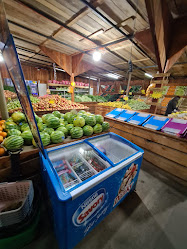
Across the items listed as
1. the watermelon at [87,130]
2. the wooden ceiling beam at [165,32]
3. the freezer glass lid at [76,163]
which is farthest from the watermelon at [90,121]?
the wooden ceiling beam at [165,32]

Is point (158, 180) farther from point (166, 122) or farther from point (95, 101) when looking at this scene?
point (95, 101)

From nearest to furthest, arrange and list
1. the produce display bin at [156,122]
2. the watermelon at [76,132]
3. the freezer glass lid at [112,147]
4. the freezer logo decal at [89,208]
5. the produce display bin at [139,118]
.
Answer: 1. the freezer logo decal at [89,208]
2. the watermelon at [76,132]
3. the freezer glass lid at [112,147]
4. the produce display bin at [156,122]
5. the produce display bin at [139,118]

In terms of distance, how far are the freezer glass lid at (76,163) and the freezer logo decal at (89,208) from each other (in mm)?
257

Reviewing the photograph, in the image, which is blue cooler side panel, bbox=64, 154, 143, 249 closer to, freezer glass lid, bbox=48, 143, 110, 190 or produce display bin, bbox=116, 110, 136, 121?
freezer glass lid, bbox=48, 143, 110, 190

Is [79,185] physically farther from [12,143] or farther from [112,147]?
[112,147]

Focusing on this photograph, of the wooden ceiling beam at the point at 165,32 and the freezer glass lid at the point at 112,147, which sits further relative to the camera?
the wooden ceiling beam at the point at 165,32

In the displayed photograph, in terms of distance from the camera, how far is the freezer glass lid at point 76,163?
1463mm

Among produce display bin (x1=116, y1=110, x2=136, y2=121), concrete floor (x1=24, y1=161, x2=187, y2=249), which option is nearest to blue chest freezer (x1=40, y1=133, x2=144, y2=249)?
concrete floor (x1=24, y1=161, x2=187, y2=249)

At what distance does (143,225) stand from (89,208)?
3.75 ft

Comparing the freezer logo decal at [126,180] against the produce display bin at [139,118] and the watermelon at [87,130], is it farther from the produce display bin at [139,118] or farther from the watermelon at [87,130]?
the produce display bin at [139,118]

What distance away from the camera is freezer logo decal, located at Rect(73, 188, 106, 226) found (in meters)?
1.12

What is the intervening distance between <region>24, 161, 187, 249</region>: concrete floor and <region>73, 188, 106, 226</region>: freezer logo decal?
0.52 metres

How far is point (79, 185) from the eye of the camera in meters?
1.06

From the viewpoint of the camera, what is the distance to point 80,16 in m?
2.86
